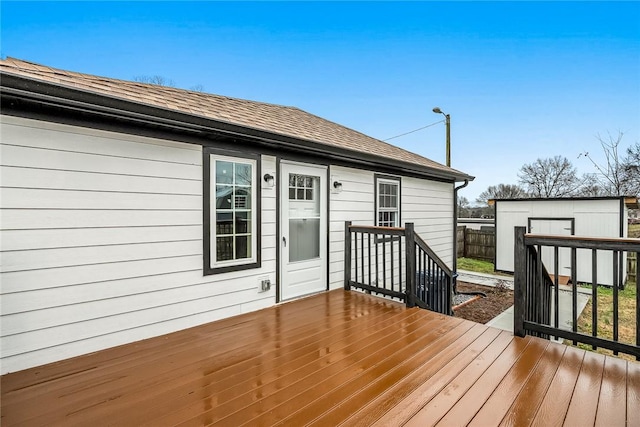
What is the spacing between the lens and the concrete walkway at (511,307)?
514 centimetres

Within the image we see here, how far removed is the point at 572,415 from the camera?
173 cm

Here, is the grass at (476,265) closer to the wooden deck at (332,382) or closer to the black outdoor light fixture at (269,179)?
the wooden deck at (332,382)

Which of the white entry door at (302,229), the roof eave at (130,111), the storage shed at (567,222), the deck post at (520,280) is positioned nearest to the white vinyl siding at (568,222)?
the storage shed at (567,222)

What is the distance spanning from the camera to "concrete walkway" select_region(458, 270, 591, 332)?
5.14m

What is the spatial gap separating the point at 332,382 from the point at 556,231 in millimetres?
9116

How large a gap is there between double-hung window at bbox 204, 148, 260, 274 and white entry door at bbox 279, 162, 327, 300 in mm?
440

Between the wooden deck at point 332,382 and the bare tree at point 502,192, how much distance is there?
71.9 feet

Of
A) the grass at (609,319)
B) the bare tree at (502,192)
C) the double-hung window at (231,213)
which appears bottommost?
the grass at (609,319)

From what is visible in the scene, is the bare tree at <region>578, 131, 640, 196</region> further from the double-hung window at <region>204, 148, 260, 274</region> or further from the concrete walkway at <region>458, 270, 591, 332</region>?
the double-hung window at <region>204, 148, 260, 274</region>

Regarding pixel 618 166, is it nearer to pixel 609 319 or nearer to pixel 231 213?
pixel 609 319

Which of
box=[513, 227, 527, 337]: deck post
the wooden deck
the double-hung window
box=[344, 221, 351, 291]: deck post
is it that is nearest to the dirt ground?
box=[344, 221, 351, 291]: deck post

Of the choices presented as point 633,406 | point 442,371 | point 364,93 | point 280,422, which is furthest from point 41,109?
point 364,93

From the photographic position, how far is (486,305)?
20.6 ft

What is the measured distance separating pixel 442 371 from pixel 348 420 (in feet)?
3.11
